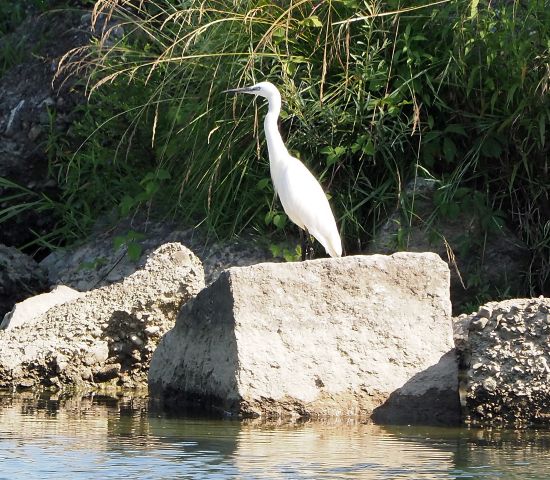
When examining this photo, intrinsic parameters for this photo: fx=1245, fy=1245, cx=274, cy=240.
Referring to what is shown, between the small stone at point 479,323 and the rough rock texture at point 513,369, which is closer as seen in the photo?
the rough rock texture at point 513,369

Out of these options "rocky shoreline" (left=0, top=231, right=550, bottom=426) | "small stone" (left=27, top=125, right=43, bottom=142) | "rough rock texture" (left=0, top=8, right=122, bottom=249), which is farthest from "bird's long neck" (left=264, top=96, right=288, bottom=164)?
"small stone" (left=27, top=125, right=43, bottom=142)

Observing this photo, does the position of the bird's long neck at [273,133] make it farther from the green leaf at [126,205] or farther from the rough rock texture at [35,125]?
the rough rock texture at [35,125]

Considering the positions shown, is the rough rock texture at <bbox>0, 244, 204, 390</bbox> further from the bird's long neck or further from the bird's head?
the bird's head

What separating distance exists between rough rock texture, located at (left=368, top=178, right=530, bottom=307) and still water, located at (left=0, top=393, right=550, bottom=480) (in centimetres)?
196

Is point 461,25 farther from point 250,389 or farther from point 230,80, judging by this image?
point 250,389

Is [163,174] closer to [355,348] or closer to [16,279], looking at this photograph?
[16,279]

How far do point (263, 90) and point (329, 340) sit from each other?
1860 mm

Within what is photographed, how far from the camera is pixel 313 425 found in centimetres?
471

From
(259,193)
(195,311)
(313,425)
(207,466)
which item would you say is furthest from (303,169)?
(207,466)

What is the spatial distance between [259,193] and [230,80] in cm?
66

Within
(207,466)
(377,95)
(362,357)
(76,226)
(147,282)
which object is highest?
(377,95)

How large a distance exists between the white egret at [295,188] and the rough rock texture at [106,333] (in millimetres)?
618

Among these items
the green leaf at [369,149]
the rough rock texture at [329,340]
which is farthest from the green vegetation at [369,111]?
the rough rock texture at [329,340]

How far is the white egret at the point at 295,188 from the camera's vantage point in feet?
20.0
